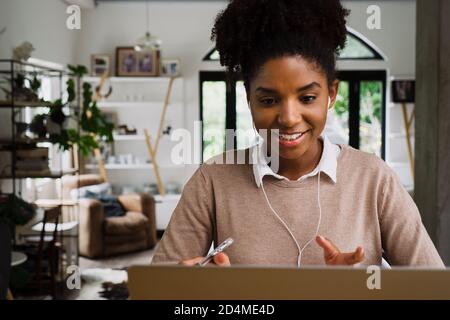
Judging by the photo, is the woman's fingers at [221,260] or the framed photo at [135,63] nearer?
the woman's fingers at [221,260]

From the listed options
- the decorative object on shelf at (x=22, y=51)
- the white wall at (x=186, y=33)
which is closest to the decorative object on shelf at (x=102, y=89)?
the white wall at (x=186, y=33)

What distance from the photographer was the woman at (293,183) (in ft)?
3.09

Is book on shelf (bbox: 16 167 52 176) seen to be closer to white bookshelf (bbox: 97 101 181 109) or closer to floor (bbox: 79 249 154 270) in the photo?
floor (bbox: 79 249 154 270)

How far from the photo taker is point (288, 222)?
992 mm

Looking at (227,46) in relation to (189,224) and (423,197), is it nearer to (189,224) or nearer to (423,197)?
(189,224)

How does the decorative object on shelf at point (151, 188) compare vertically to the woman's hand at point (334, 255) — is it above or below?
below

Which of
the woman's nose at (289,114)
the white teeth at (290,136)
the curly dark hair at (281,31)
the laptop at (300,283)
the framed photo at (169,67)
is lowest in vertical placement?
the laptop at (300,283)

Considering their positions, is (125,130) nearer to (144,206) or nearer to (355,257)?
(144,206)

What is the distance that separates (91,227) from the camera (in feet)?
16.5

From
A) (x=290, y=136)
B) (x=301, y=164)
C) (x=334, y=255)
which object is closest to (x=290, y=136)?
(x=290, y=136)

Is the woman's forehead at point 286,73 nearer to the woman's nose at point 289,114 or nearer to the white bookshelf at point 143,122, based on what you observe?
the woman's nose at point 289,114

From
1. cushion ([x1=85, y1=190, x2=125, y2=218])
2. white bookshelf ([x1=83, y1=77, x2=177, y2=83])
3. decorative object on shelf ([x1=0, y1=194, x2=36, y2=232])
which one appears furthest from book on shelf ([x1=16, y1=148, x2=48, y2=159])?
white bookshelf ([x1=83, y1=77, x2=177, y2=83])

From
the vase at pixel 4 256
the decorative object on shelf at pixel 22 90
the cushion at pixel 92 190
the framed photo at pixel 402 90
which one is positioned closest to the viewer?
the vase at pixel 4 256

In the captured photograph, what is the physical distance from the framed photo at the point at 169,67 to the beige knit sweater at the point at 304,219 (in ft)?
18.1
